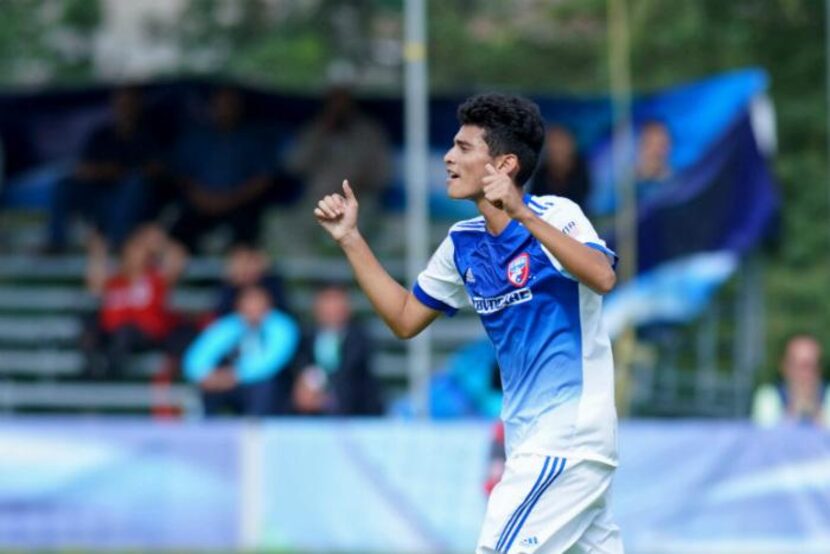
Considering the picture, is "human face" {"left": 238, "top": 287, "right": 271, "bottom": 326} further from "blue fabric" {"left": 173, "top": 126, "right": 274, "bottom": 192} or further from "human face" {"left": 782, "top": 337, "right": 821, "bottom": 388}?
"human face" {"left": 782, "top": 337, "right": 821, "bottom": 388}

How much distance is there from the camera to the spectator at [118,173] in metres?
16.3

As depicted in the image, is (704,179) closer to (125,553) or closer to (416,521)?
(416,521)

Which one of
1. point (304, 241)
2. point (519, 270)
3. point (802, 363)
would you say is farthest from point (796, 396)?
point (519, 270)

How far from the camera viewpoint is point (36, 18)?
2294 cm

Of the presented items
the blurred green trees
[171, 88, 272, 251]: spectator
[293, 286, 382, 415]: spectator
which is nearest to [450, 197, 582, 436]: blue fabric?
[293, 286, 382, 415]: spectator

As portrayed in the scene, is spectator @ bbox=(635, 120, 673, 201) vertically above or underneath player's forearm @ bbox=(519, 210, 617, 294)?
above

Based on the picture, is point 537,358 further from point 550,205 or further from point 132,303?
point 132,303

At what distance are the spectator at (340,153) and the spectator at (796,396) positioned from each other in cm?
459

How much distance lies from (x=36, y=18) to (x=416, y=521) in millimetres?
12410

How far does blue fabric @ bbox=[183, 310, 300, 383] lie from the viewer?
14.0 metres

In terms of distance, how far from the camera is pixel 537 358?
6.35 metres

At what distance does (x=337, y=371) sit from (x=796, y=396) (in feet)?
10.6

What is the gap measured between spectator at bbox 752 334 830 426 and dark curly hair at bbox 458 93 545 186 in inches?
247

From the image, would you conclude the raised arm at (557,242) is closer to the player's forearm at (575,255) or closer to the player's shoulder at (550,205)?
the player's forearm at (575,255)
